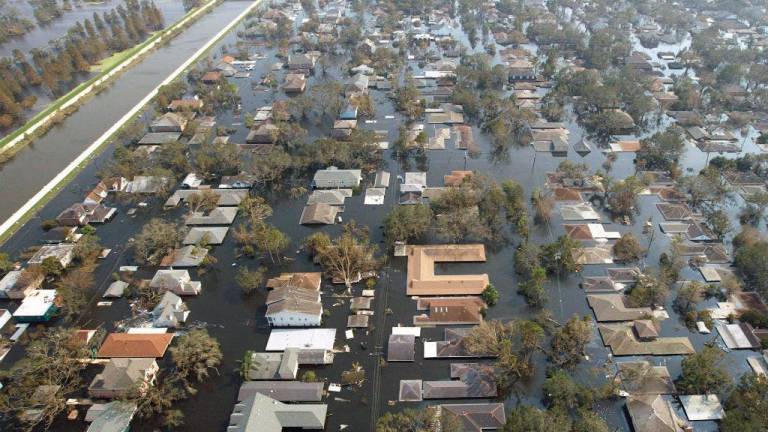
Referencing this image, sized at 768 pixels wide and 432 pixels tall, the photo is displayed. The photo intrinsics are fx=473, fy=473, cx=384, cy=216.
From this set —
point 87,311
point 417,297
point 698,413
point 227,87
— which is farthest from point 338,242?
point 227,87

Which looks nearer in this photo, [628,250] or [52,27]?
[628,250]

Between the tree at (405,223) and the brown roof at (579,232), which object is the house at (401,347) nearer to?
the tree at (405,223)

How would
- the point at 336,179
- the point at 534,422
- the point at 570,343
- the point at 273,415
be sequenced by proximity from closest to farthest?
the point at 534,422 < the point at 273,415 < the point at 570,343 < the point at 336,179

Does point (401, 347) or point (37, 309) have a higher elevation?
point (37, 309)

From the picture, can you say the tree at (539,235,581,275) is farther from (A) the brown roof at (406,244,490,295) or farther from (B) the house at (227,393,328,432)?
(B) the house at (227,393,328,432)

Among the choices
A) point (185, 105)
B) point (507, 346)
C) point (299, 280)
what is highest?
point (185, 105)

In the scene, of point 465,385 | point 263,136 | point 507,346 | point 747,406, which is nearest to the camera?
point 747,406

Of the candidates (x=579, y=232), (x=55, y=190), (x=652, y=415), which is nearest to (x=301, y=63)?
(x=55, y=190)

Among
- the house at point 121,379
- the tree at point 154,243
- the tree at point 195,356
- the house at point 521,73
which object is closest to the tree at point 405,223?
the tree at point 195,356

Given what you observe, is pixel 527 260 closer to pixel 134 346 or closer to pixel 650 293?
pixel 650 293
